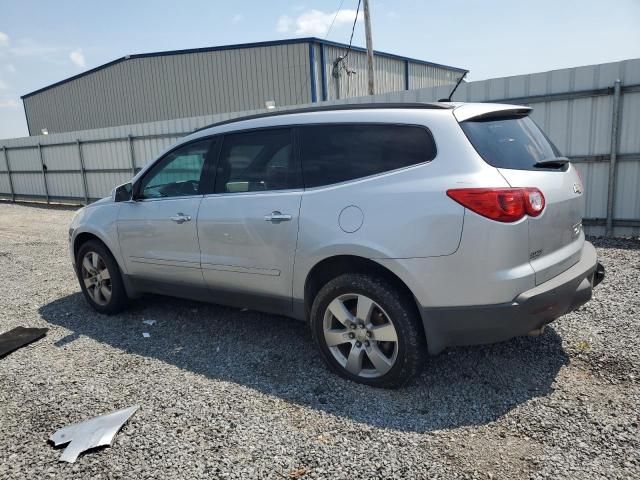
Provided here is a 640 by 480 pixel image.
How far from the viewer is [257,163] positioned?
149 inches

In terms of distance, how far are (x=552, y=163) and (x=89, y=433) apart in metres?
3.28

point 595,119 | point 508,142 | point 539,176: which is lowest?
point 539,176

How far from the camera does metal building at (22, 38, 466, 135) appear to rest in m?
19.7

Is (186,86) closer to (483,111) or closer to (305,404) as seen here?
(483,111)

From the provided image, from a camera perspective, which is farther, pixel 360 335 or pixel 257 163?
pixel 257 163

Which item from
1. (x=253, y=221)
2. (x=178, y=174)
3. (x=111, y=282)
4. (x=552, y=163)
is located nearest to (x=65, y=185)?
(x=111, y=282)

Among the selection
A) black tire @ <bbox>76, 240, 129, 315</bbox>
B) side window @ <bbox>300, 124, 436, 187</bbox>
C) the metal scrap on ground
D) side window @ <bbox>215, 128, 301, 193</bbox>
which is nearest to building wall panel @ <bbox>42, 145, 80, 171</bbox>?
black tire @ <bbox>76, 240, 129, 315</bbox>

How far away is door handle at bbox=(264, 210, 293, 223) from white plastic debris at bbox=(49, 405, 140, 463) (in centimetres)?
152

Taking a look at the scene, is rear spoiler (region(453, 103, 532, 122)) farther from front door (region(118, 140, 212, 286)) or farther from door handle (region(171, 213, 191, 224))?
door handle (region(171, 213, 191, 224))

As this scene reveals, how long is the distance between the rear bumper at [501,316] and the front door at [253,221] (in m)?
1.10

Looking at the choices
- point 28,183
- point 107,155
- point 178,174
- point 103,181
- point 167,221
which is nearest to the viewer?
point 167,221

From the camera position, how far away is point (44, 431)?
298 cm

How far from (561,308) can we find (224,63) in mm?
20287

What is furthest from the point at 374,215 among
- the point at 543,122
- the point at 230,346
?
the point at 543,122
